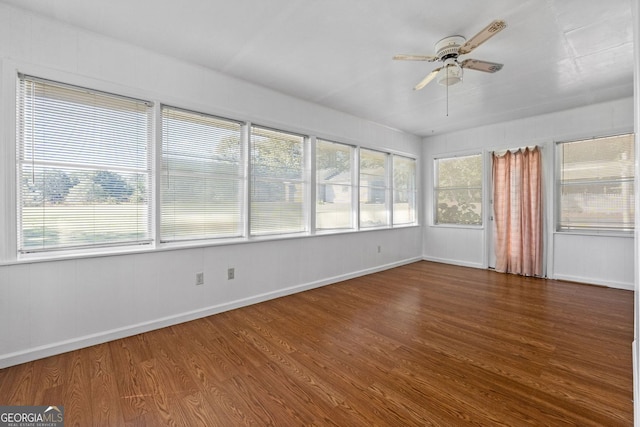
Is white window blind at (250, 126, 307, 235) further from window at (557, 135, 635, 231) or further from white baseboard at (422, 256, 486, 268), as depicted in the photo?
window at (557, 135, 635, 231)

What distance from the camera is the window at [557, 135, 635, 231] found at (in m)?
4.19

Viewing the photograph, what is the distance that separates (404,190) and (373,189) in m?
1.05

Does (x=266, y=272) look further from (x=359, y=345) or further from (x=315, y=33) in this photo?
(x=315, y=33)

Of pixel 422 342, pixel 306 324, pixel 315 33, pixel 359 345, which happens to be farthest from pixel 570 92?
pixel 306 324

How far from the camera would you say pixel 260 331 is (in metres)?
2.81

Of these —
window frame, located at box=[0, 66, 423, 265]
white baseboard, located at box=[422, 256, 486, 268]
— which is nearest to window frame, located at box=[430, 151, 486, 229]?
white baseboard, located at box=[422, 256, 486, 268]

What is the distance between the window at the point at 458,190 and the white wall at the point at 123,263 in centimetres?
333

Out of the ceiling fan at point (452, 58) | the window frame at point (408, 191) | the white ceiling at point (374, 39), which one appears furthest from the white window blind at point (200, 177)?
the window frame at point (408, 191)

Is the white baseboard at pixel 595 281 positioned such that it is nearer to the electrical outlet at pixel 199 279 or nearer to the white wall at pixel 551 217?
the white wall at pixel 551 217

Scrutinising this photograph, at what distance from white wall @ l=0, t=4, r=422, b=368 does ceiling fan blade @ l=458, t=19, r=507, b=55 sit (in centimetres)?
229

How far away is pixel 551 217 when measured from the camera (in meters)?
4.73

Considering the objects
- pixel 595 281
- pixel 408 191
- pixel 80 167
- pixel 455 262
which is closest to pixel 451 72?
pixel 80 167

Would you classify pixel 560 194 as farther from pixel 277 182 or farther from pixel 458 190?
pixel 277 182

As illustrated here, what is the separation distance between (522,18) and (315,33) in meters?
1.69
